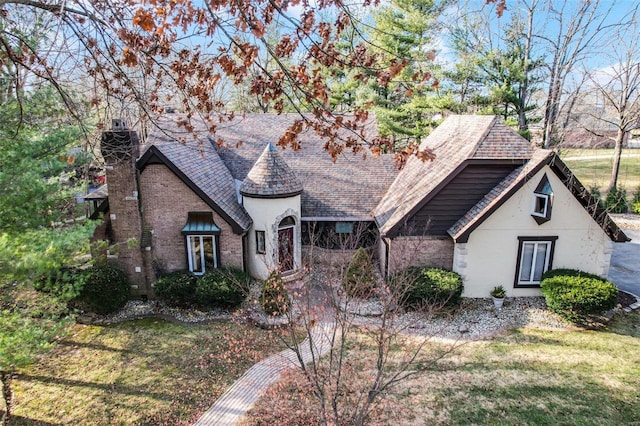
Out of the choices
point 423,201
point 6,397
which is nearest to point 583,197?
point 423,201

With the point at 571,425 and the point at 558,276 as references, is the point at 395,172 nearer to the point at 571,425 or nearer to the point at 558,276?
the point at 558,276

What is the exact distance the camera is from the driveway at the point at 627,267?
59.7ft

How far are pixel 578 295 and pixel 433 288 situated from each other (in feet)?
16.4

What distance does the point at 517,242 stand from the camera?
1570 cm

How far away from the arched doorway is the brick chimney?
18.3ft

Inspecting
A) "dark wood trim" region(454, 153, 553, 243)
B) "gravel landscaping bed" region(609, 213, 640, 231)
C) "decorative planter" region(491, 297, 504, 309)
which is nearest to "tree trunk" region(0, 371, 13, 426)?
"dark wood trim" region(454, 153, 553, 243)

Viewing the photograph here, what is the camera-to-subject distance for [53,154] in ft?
40.5

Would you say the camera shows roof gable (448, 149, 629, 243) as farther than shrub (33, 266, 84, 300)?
Yes

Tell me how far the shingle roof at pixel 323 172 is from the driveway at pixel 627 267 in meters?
11.4

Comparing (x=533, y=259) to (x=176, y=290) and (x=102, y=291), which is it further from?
(x=102, y=291)

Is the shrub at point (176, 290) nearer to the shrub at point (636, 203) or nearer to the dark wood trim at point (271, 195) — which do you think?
the dark wood trim at point (271, 195)

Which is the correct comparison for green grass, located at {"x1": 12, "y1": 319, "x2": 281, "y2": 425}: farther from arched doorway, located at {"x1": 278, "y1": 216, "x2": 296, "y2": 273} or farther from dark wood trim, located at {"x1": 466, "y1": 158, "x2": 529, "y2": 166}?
dark wood trim, located at {"x1": 466, "y1": 158, "x2": 529, "y2": 166}

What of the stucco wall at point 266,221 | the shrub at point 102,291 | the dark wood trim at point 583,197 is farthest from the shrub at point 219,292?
the dark wood trim at point 583,197

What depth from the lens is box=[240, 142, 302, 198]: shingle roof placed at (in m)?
17.1
